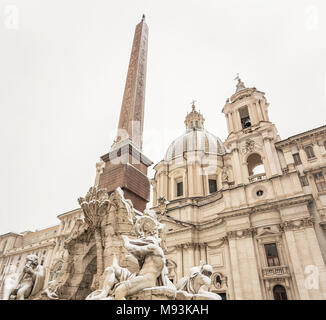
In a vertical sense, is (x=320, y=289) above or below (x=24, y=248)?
below

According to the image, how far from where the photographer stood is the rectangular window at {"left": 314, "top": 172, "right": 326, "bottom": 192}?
20.8 metres

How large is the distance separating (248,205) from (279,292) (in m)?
8.00

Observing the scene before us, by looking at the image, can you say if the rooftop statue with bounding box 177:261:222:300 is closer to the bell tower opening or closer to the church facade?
the church facade

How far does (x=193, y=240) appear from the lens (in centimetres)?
2653

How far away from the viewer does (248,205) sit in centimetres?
2398

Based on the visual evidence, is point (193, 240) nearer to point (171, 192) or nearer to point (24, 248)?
point (171, 192)

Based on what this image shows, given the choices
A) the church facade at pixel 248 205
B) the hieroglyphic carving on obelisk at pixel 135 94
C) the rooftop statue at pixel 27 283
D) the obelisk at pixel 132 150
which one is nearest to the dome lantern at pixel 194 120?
the church facade at pixel 248 205

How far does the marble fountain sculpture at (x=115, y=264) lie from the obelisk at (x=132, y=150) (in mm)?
954

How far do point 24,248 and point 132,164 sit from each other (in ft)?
161

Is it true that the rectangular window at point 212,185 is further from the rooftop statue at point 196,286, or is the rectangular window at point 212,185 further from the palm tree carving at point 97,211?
the rooftop statue at point 196,286

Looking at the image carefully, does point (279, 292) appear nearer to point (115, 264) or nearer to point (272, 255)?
point (272, 255)


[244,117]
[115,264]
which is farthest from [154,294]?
[244,117]
